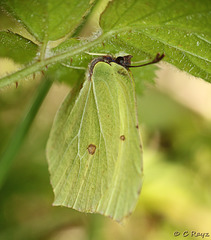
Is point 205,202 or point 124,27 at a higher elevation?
point 124,27

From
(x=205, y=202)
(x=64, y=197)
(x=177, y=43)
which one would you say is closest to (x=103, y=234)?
(x=205, y=202)

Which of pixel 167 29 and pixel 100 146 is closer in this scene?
pixel 167 29

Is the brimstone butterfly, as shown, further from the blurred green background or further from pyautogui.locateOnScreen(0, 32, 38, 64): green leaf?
the blurred green background

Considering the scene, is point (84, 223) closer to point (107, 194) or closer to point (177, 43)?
point (107, 194)

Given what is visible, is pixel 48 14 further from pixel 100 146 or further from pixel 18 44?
pixel 100 146

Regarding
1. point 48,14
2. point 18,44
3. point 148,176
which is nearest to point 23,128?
point 18,44

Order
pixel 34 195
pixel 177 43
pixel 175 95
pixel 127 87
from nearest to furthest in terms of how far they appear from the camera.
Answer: pixel 177 43 < pixel 127 87 < pixel 34 195 < pixel 175 95
